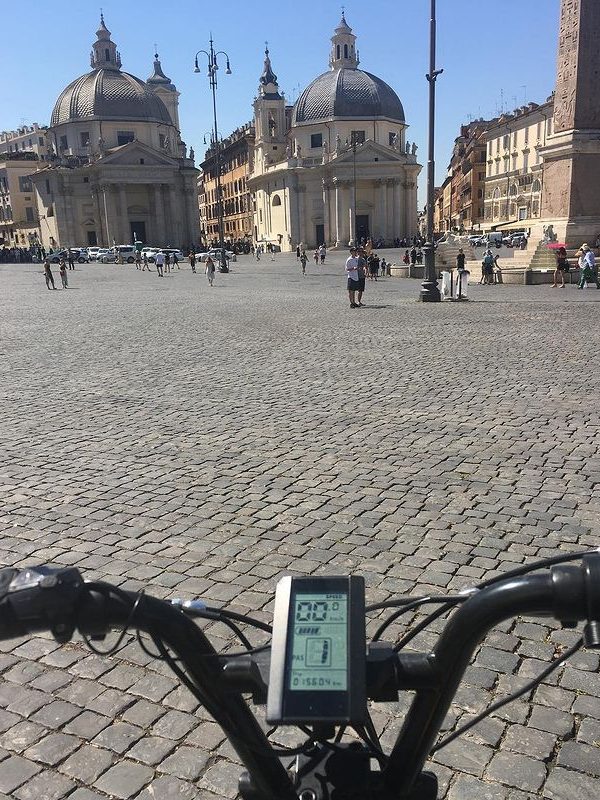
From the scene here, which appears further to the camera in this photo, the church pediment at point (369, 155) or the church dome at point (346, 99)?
the church dome at point (346, 99)

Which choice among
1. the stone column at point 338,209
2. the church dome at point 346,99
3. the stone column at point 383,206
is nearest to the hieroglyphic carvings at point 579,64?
the stone column at point 338,209

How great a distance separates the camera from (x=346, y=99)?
86.6 meters

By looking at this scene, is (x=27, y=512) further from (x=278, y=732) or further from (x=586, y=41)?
(x=586, y=41)

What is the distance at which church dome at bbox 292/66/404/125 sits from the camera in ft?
283

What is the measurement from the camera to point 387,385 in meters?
9.63

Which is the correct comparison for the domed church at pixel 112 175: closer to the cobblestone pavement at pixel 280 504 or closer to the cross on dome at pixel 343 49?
the cross on dome at pixel 343 49

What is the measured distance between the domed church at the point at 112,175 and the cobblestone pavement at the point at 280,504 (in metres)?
77.9

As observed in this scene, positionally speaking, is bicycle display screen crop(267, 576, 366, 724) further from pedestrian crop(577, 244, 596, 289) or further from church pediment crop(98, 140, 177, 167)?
church pediment crop(98, 140, 177, 167)

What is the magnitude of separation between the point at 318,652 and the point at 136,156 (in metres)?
91.9

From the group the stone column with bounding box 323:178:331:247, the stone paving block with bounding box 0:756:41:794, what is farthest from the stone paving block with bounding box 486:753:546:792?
the stone column with bounding box 323:178:331:247

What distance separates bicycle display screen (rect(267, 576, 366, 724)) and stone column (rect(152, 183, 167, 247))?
90.2 meters

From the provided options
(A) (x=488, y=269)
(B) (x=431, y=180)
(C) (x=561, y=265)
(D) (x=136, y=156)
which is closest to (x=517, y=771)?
(B) (x=431, y=180)

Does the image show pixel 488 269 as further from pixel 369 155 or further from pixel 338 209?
pixel 369 155

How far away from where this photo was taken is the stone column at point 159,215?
8725cm
